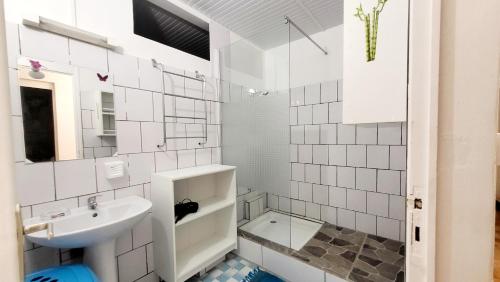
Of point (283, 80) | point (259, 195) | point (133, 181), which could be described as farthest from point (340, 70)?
point (133, 181)

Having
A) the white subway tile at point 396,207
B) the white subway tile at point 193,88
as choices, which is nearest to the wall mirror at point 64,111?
the white subway tile at point 193,88

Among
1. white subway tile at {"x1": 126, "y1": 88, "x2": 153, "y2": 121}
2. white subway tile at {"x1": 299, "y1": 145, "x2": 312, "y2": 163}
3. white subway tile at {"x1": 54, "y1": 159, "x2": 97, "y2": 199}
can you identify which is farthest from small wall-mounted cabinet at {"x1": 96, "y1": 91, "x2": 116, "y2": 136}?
white subway tile at {"x1": 299, "y1": 145, "x2": 312, "y2": 163}

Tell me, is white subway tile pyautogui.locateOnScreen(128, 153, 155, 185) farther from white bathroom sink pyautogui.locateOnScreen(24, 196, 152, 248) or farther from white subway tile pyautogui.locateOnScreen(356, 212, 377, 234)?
white subway tile pyautogui.locateOnScreen(356, 212, 377, 234)

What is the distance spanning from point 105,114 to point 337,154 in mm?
2102

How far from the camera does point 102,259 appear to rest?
119 centimetres

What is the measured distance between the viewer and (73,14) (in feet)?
4.10

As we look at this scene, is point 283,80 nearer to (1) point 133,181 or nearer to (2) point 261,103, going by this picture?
(2) point 261,103

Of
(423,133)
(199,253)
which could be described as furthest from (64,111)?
(423,133)

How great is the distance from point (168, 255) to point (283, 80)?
2020 millimetres

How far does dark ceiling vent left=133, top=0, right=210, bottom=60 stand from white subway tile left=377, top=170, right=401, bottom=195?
6.78ft

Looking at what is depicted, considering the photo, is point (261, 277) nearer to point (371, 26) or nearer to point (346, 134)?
Result: point (346, 134)

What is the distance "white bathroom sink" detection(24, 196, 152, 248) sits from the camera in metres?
0.95

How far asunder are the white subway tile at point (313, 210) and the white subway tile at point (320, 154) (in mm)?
497

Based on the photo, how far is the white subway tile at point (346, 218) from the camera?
211 centimetres
